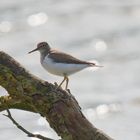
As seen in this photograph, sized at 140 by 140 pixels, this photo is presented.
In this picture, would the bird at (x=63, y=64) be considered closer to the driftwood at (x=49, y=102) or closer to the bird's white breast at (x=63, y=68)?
the bird's white breast at (x=63, y=68)

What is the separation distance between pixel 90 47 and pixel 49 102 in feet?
28.2

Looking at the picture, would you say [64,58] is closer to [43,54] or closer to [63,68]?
[63,68]

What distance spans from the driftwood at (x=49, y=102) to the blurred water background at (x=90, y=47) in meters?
5.02

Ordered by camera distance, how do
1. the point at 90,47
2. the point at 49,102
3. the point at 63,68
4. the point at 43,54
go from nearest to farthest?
the point at 49,102, the point at 63,68, the point at 43,54, the point at 90,47

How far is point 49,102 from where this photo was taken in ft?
20.2

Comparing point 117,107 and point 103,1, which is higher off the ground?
point 103,1

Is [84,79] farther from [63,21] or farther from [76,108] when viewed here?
[76,108]

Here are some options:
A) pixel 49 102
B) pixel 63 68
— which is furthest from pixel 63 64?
pixel 49 102

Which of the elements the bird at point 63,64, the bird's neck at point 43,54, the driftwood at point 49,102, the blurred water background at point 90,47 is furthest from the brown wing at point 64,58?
the blurred water background at point 90,47

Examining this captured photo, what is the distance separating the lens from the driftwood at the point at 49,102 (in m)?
6.07

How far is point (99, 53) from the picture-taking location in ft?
47.6

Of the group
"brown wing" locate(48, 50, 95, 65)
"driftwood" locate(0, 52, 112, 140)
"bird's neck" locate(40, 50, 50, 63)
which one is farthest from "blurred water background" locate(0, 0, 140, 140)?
"driftwood" locate(0, 52, 112, 140)

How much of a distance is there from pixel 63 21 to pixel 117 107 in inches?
165

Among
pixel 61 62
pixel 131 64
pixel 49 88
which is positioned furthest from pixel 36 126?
pixel 49 88
